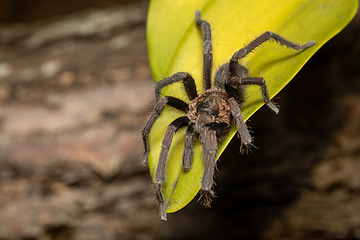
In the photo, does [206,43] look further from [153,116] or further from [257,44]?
[153,116]

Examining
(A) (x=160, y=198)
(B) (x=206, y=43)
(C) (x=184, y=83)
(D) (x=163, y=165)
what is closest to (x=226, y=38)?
(B) (x=206, y=43)

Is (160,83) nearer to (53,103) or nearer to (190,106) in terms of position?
(190,106)

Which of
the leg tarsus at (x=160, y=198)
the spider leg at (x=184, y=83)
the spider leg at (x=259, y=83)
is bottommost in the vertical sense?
the leg tarsus at (x=160, y=198)

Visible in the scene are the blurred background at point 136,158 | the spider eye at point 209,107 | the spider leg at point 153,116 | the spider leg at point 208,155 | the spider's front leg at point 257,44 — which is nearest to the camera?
the spider leg at point 208,155

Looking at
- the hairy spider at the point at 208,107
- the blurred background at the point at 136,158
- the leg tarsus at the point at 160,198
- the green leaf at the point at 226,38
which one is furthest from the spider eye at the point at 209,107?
the blurred background at the point at 136,158

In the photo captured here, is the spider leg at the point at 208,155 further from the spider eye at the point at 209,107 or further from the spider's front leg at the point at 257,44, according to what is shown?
the spider's front leg at the point at 257,44

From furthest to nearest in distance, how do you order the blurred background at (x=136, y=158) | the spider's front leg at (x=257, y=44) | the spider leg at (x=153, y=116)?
the blurred background at (x=136, y=158), the spider leg at (x=153, y=116), the spider's front leg at (x=257, y=44)

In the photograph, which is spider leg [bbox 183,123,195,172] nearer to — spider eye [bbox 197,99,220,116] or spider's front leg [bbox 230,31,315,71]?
spider eye [bbox 197,99,220,116]
